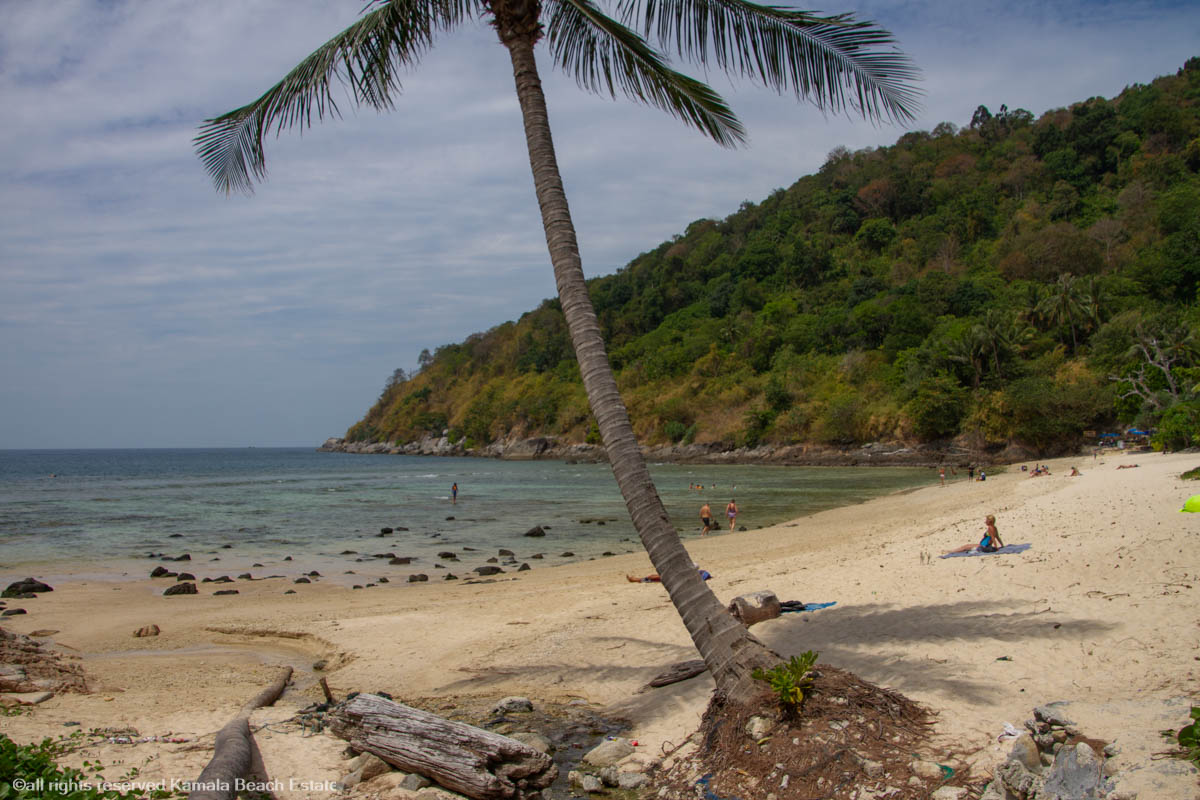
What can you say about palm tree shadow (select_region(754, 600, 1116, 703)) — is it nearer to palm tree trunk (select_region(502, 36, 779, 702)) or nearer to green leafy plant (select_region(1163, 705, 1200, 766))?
palm tree trunk (select_region(502, 36, 779, 702))

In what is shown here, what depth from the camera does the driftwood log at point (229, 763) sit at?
4.16m

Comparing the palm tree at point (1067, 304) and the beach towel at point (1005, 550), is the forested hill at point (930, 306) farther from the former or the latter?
the beach towel at point (1005, 550)

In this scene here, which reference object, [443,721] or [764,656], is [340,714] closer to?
[443,721]

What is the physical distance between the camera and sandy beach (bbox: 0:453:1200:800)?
5.10 m

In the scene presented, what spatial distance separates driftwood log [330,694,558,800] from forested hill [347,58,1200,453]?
27.5m

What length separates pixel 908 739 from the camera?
4.61m

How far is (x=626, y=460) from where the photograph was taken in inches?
209

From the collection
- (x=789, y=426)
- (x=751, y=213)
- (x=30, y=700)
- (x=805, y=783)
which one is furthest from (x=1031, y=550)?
(x=751, y=213)

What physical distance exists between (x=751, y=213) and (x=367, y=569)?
114 m

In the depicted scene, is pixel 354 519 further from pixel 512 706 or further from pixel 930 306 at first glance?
pixel 930 306

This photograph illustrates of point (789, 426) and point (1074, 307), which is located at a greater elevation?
point (1074, 307)

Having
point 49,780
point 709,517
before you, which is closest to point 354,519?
point 709,517

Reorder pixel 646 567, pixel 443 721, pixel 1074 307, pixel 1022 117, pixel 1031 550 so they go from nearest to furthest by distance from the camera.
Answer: pixel 443 721 → pixel 1031 550 → pixel 646 567 → pixel 1074 307 → pixel 1022 117

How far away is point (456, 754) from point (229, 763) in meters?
1.44
